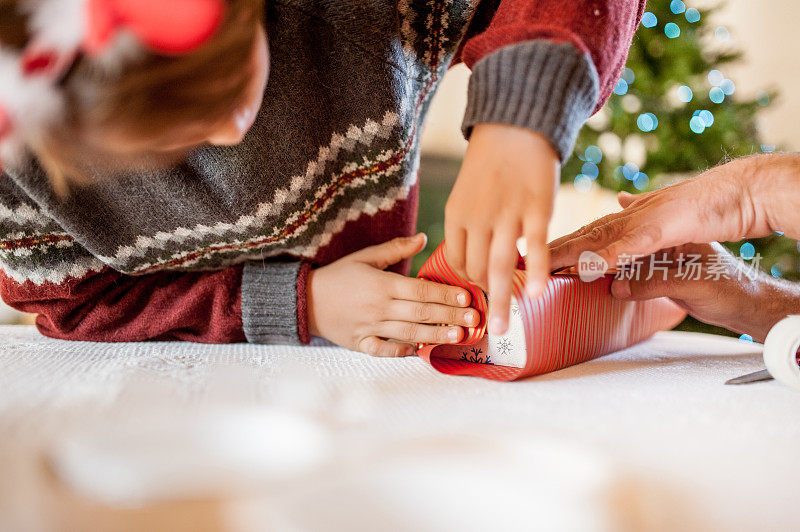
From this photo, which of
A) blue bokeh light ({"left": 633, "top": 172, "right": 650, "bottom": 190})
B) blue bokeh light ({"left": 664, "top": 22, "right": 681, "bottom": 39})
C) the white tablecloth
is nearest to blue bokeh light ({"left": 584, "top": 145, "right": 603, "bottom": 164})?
blue bokeh light ({"left": 633, "top": 172, "right": 650, "bottom": 190})

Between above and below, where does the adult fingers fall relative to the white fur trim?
below

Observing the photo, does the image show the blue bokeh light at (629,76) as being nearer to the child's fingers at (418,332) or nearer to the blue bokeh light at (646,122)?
the blue bokeh light at (646,122)

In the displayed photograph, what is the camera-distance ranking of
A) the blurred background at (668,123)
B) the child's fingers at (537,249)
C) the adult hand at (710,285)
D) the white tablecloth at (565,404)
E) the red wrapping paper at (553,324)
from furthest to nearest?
the blurred background at (668,123) < the adult hand at (710,285) < the red wrapping paper at (553,324) < the child's fingers at (537,249) < the white tablecloth at (565,404)

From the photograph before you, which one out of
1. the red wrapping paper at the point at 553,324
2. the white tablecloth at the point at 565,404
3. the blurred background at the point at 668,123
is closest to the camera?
the white tablecloth at the point at 565,404

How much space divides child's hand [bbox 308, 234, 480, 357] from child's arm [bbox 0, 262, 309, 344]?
1.1 inches

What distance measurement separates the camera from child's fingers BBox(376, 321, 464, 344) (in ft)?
1.82

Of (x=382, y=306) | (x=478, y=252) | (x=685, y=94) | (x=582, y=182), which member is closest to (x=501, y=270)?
(x=478, y=252)

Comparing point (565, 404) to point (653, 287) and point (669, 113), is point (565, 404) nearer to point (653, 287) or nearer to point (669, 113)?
point (653, 287)

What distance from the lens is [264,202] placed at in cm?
66

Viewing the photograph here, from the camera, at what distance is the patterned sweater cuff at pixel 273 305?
68 cm

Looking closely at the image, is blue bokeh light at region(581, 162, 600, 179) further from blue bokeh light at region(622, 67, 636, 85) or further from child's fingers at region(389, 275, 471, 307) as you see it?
child's fingers at region(389, 275, 471, 307)

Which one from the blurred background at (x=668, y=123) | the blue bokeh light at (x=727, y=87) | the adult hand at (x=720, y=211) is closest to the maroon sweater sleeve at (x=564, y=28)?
the adult hand at (x=720, y=211)

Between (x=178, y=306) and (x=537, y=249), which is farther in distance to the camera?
(x=178, y=306)

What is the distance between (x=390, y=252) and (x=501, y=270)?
0.30 m
